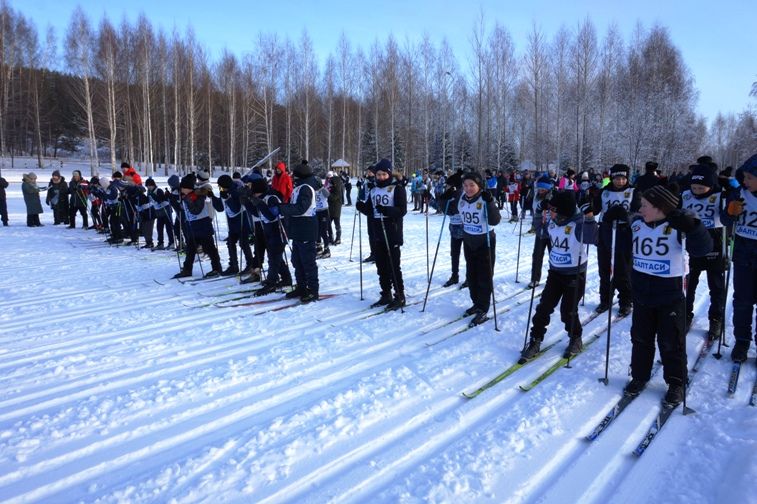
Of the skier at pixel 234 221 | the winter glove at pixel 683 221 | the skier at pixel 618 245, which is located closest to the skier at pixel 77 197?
the skier at pixel 234 221

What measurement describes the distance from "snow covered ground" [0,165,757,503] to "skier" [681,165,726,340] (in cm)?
33

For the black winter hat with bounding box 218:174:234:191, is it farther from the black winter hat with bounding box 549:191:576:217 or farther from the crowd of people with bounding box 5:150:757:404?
the black winter hat with bounding box 549:191:576:217

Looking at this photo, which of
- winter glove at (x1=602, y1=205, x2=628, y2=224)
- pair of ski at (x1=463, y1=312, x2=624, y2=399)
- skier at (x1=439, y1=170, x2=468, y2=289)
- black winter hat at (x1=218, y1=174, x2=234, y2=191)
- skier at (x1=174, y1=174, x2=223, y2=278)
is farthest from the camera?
skier at (x1=174, y1=174, x2=223, y2=278)

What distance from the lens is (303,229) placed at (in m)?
6.20

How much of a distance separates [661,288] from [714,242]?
2.16 m

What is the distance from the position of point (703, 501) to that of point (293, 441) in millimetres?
2350

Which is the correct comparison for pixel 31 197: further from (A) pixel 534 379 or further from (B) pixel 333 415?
(A) pixel 534 379

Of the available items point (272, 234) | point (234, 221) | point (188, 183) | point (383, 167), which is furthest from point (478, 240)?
point (188, 183)

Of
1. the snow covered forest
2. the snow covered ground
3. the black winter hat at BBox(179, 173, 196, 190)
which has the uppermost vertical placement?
the snow covered forest

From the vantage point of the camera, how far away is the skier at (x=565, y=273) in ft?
14.2

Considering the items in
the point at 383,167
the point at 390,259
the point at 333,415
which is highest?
the point at 383,167

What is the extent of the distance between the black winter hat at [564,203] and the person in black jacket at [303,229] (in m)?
3.13

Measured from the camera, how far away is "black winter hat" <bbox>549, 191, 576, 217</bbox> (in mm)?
4445

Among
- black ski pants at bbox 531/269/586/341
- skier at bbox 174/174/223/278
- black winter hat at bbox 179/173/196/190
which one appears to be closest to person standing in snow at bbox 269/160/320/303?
skier at bbox 174/174/223/278
